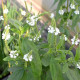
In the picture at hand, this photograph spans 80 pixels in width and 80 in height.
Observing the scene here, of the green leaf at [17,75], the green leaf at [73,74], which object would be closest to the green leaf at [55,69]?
the green leaf at [73,74]

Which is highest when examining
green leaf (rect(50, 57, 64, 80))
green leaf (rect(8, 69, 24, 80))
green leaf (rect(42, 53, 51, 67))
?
green leaf (rect(42, 53, 51, 67))

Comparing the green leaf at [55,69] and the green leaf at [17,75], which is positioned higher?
the green leaf at [55,69]

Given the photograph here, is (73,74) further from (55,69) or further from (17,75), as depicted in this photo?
(17,75)

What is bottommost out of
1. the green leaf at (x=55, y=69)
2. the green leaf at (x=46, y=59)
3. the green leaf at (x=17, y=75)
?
the green leaf at (x=17, y=75)

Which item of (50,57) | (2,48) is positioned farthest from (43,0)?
(50,57)

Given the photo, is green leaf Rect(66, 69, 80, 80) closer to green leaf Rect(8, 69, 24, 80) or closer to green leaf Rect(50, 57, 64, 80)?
green leaf Rect(50, 57, 64, 80)

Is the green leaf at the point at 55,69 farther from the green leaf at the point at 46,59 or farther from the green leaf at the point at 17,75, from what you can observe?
the green leaf at the point at 17,75

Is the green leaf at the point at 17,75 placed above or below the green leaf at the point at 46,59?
below

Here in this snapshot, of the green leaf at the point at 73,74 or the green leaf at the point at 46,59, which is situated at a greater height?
the green leaf at the point at 46,59

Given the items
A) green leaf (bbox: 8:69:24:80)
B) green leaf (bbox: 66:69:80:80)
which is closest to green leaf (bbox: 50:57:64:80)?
green leaf (bbox: 66:69:80:80)

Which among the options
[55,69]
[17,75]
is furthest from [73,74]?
[17,75]

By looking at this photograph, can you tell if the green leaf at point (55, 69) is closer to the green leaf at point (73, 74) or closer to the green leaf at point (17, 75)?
the green leaf at point (73, 74)

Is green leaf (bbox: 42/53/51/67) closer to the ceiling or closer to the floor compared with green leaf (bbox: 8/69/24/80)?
closer to the ceiling
